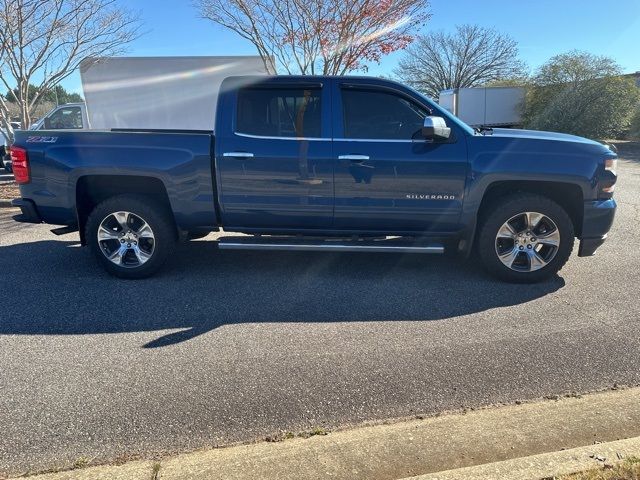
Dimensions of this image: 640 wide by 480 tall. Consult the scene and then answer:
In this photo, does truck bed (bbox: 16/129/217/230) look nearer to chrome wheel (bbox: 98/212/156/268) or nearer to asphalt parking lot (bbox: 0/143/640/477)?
chrome wheel (bbox: 98/212/156/268)

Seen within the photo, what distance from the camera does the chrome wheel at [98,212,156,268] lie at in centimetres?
479

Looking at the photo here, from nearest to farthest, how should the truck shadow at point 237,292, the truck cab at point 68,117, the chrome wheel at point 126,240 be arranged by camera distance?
the truck shadow at point 237,292, the chrome wheel at point 126,240, the truck cab at point 68,117

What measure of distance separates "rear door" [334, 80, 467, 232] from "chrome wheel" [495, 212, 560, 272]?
0.54m

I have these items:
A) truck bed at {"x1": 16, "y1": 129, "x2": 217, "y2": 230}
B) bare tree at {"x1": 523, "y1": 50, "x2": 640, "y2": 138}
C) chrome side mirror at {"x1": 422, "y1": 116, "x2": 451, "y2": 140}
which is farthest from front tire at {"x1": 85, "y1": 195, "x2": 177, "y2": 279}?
bare tree at {"x1": 523, "y1": 50, "x2": 640, "y2": 138}

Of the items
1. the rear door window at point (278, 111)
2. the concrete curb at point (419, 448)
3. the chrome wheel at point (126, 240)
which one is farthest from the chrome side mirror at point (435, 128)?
the chrome wheel at point (126, 240)

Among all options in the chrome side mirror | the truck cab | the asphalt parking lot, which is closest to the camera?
the asphalt parking lot

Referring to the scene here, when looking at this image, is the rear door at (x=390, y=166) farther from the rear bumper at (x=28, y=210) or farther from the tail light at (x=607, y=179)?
the rear bumper at (x=28, y=210)

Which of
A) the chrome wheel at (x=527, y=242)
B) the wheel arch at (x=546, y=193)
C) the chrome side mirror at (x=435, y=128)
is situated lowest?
the chrome wheel at (x=527, y=242)

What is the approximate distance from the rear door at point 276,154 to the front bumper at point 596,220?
2.51 meters

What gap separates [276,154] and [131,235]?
1.77 m

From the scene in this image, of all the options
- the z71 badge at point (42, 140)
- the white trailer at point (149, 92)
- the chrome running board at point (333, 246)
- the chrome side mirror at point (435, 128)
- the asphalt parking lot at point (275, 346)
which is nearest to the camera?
the asphalt parking lot at point (275, 346)

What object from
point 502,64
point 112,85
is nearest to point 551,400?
point 112,85

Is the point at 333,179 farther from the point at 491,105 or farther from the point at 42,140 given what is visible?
the point at 491,105

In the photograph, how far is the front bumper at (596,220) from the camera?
449 cm
